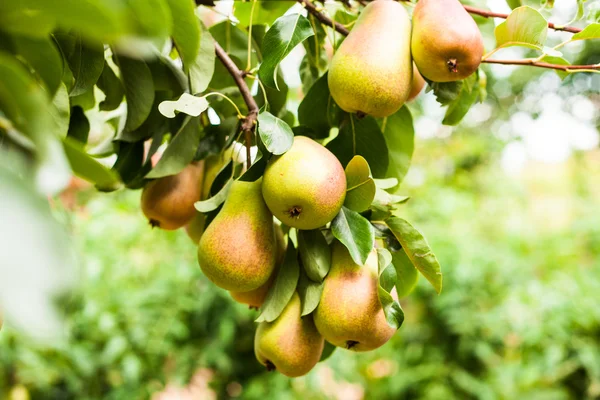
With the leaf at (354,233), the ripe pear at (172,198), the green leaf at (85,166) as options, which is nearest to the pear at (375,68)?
the leaf at (354,233)

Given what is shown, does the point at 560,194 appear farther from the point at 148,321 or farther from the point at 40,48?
the point at 40,48

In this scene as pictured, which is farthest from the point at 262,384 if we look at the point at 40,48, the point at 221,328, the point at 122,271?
the point at 40,48

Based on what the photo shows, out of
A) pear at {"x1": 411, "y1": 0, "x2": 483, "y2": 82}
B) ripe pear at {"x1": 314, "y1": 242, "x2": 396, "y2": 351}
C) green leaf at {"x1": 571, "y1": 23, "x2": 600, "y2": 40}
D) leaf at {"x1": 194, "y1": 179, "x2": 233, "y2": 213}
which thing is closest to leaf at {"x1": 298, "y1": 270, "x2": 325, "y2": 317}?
ripe pear at {"x1": 314, "y1": 242, "x2": 396, "y2": 351}

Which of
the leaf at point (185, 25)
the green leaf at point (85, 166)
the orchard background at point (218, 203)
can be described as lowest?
the orchard background at point (218, 203)

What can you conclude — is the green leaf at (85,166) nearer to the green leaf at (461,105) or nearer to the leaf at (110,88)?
the leaf at (110,88)

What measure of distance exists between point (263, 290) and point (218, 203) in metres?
0.10

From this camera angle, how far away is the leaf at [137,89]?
57 cm

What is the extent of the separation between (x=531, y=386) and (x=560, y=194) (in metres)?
2.14

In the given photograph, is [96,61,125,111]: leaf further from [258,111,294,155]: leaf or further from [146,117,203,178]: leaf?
[258,111,294,155]: leaf

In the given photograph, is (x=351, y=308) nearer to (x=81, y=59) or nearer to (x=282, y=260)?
(x=282, y=260)

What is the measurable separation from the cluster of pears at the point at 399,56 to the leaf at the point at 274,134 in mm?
74

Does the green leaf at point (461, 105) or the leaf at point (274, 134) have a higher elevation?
the leaf at point (274, 134)

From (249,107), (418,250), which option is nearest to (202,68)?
(249,107)

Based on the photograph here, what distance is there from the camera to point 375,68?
1.70 ft
